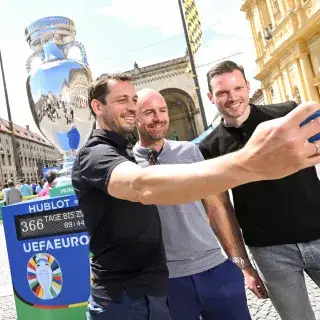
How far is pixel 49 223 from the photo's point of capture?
9.18 ft

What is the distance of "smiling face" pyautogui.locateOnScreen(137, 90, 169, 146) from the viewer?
2111mm

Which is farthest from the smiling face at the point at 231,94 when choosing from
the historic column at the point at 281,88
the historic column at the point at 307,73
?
the historic column at the point at 281,88

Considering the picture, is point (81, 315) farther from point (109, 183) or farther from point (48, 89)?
point (48, 89)

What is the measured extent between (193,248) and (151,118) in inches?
31.5

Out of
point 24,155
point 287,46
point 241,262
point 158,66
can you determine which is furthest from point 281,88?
point 24,155

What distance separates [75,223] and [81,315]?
0.76 meters

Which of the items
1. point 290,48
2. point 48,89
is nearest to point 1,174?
point 290,48

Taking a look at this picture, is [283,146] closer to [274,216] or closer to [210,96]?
[274,216]

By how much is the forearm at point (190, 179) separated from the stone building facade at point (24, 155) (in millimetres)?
41922

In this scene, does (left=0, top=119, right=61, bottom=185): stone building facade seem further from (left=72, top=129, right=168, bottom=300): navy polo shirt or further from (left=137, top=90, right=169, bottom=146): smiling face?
(left=72, top=129, right=168, bottom=300): navy polo shirt

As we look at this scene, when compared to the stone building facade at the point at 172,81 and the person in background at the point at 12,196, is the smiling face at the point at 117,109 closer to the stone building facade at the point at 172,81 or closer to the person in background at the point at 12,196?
the person in background at the point at 12,196

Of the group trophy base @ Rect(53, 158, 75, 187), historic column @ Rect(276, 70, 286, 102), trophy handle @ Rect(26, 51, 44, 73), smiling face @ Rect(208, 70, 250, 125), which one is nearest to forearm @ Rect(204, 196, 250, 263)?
smiling face @ Rect(208, 70, 250, 125)

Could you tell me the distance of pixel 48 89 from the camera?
3.85 m

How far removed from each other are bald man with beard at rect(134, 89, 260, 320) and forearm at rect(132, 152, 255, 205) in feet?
3.09
